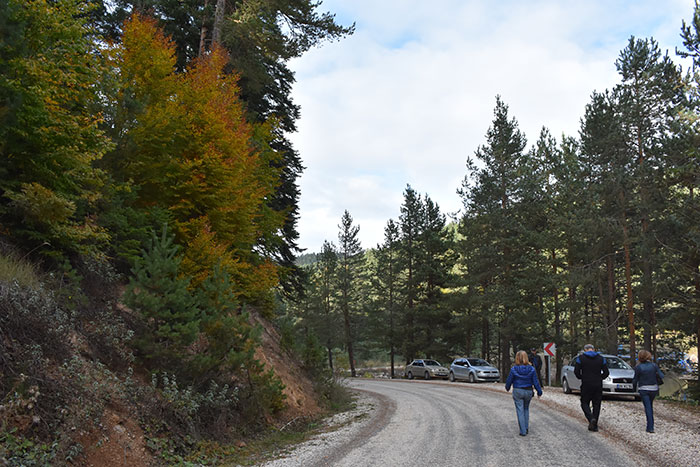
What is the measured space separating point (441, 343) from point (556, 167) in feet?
60.3

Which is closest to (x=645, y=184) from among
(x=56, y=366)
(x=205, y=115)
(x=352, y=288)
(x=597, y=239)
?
(x=597, y=239)

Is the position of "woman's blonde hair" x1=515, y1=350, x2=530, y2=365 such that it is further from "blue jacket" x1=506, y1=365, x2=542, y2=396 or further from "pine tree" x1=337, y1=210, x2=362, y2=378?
"pine tree" x1=337, y1=210, x2=362, y2=378

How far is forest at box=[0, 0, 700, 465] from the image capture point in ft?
23.2

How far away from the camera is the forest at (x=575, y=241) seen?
19.3 m

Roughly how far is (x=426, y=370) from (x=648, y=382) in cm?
2582

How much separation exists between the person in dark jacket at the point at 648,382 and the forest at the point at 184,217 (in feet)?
27.3

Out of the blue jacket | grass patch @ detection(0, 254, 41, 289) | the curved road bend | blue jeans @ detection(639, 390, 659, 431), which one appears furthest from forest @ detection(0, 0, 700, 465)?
blue jeans @ detection(639, 390, 659, 431)

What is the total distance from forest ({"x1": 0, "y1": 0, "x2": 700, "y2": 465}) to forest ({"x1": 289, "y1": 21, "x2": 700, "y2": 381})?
165mm

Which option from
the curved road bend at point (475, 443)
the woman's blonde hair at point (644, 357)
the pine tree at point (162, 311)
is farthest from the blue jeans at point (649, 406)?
the pine tree at point (162, 311)

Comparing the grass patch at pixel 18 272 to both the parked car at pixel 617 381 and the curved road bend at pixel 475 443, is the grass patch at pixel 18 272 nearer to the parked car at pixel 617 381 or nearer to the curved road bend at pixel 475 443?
the curved road bend at pixel 475 443

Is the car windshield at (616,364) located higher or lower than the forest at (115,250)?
lower

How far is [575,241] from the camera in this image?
29.2 m

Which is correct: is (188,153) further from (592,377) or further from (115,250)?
(592,377)

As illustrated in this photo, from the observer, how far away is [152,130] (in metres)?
11.2
